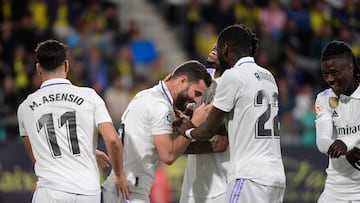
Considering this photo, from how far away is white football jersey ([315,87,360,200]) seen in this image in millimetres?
7949

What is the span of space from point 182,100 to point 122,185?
93 cm

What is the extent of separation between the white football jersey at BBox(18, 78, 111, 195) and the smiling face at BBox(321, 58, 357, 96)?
1.93 meters

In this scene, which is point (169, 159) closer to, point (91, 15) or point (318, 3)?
point (91, 15)

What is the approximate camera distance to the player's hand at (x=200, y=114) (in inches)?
307

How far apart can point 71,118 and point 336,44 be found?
237cm

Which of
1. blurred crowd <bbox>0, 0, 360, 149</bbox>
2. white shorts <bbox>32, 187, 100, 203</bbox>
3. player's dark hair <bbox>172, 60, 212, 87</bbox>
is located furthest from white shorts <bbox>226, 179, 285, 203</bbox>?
blurred crowd <bbox>0, 0, 360, 149</bbox>

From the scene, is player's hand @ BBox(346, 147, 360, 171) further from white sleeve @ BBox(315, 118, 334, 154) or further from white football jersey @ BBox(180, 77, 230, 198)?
white football jersey @ BBox(180, 77, 230, 198)

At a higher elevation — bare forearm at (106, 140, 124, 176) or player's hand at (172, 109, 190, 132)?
player's hand at (172, 109, 190, 132)

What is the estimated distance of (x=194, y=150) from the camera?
793 cm

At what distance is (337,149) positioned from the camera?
25.1 feet

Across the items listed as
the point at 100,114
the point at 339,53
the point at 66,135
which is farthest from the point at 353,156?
the point at 66,135

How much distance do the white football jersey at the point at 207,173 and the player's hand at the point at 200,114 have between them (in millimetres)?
229

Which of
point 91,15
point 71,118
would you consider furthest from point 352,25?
point 71,118

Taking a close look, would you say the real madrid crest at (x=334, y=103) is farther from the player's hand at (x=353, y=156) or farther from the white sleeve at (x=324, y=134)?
the player's hand at (x=353, y=156)
